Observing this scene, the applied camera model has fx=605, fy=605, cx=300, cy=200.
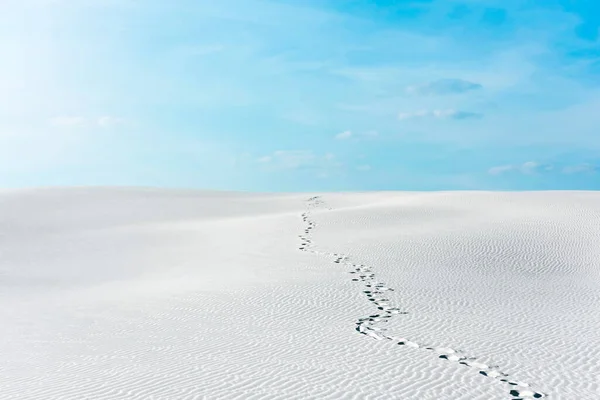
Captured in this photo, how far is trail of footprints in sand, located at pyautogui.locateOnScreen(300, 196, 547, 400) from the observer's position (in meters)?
7.65

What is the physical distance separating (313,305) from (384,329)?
93.2 inches

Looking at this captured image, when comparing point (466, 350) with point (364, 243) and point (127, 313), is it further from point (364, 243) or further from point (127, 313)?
point (364, 243)

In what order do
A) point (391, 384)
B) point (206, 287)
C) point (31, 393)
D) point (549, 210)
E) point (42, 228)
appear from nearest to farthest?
point (31, 393)
point (391, 384)
point (206, 287)
point (549, 210)
point (42, 228)

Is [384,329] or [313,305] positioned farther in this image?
[313,305]

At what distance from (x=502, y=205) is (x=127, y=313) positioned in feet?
62.1

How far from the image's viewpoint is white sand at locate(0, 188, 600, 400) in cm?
774

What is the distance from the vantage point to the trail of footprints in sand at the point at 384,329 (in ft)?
25.1

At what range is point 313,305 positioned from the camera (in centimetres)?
1265

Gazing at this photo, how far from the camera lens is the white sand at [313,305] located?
Result: 774 cm

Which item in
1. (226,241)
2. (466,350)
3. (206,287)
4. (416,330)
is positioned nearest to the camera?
(466,350)

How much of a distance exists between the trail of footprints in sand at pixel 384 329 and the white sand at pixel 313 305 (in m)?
0.04

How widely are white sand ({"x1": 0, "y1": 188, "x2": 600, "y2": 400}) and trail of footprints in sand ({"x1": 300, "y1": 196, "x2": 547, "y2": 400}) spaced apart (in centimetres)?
4

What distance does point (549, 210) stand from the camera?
80.1 ft

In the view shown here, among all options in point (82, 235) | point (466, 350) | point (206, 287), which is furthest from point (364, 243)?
point (82, 235)
